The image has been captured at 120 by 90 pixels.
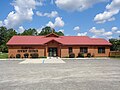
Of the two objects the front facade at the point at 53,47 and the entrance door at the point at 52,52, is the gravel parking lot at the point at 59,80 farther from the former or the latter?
Result: the entrance door at the point at 52,52

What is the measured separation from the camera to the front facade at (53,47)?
44.2 meters

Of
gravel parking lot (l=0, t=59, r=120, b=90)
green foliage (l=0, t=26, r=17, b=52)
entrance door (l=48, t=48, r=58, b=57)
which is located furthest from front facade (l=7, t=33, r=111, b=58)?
green foliage (l=0, t=26, r=17, b=52)

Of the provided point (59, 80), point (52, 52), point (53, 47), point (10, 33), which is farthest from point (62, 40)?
point (10, 33)

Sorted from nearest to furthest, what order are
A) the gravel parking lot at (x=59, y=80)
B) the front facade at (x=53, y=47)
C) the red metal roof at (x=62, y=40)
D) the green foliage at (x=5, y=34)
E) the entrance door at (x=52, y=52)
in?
1. the gravel parking lot at (x=59, y=80)
2. the front facade at (x=53, y=47)
3. the entrance door at (x=52, y=52)
4. the red metal roof at (x=62, y=40)
5. the green foliage at (x=5, y=34)

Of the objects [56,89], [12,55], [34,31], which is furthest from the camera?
[34,31]

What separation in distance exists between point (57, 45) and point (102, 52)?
972 cm

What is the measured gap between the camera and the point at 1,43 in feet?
316

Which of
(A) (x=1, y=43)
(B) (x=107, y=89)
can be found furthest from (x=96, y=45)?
(A) (x=1, y=43)

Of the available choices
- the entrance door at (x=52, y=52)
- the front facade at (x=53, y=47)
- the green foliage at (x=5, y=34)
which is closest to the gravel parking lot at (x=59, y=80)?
the front facade at (x=53, y=47)

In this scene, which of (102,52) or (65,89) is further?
(102,52)

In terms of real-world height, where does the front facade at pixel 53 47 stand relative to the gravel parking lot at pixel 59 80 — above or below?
above

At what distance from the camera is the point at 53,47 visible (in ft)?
148

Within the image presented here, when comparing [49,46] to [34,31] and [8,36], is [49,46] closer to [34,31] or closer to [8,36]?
[8,36]

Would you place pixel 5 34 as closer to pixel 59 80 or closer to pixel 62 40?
pixel 62 40
